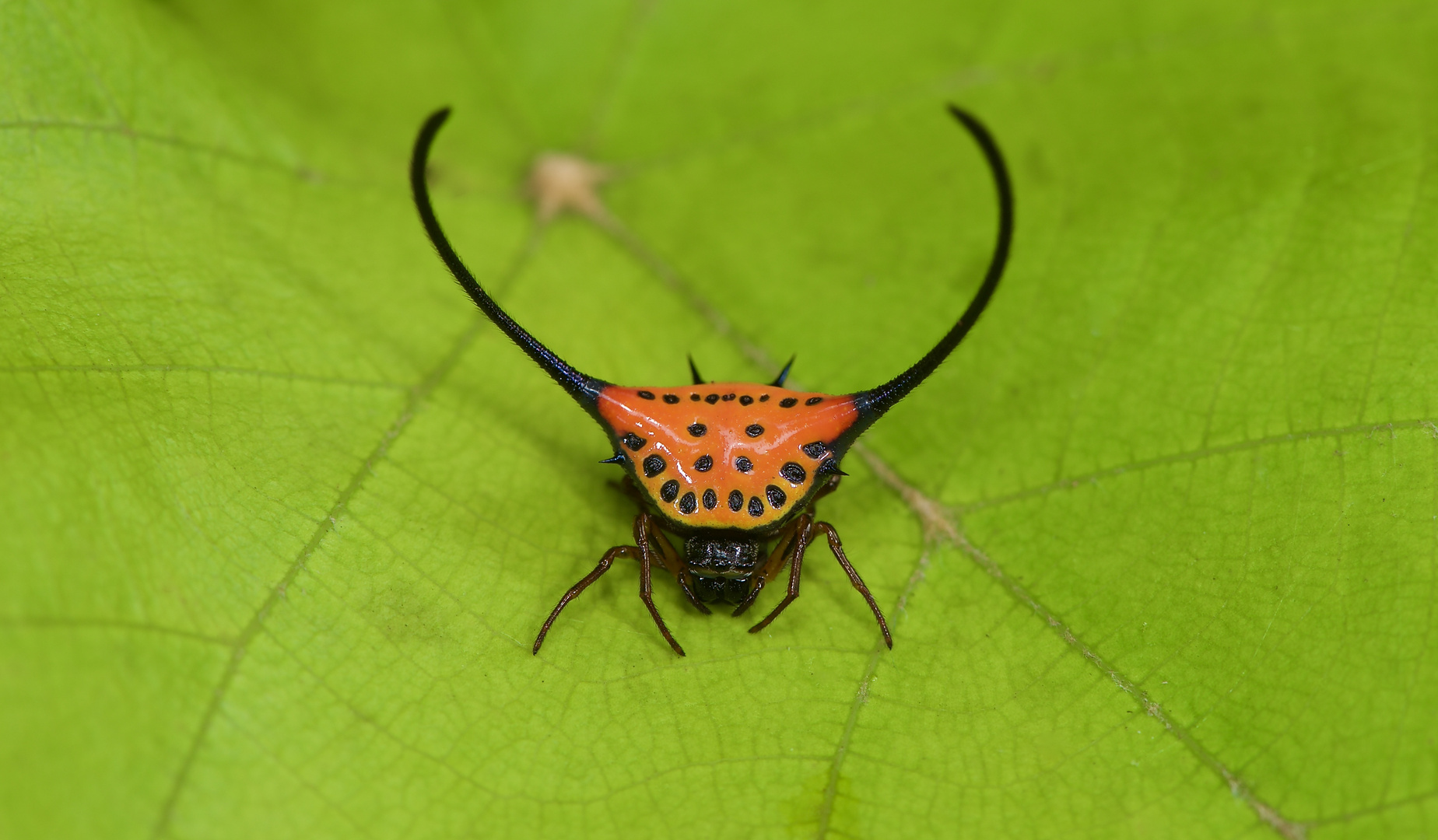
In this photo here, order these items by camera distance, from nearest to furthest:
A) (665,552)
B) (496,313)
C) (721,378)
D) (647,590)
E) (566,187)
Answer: (496,313), (647,590), (665,552), (721,378), (566,187)

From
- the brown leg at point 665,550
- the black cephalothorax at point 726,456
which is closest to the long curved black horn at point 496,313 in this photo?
the black cephalothorax at point 726,456

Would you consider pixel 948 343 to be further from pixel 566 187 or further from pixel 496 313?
pixel 566 187

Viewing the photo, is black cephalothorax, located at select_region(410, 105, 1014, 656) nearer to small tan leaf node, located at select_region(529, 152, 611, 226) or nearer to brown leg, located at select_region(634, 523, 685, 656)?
brown leg, located at select_region(634, 523, 685, 656)

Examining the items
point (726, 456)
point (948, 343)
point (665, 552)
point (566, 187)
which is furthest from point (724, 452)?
point (566, 187)

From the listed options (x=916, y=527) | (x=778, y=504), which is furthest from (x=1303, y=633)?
(x=778, y=504)

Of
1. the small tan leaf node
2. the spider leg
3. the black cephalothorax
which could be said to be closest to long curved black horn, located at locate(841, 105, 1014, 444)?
the black cephalothorax

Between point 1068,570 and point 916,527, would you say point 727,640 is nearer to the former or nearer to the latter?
point 916,527
